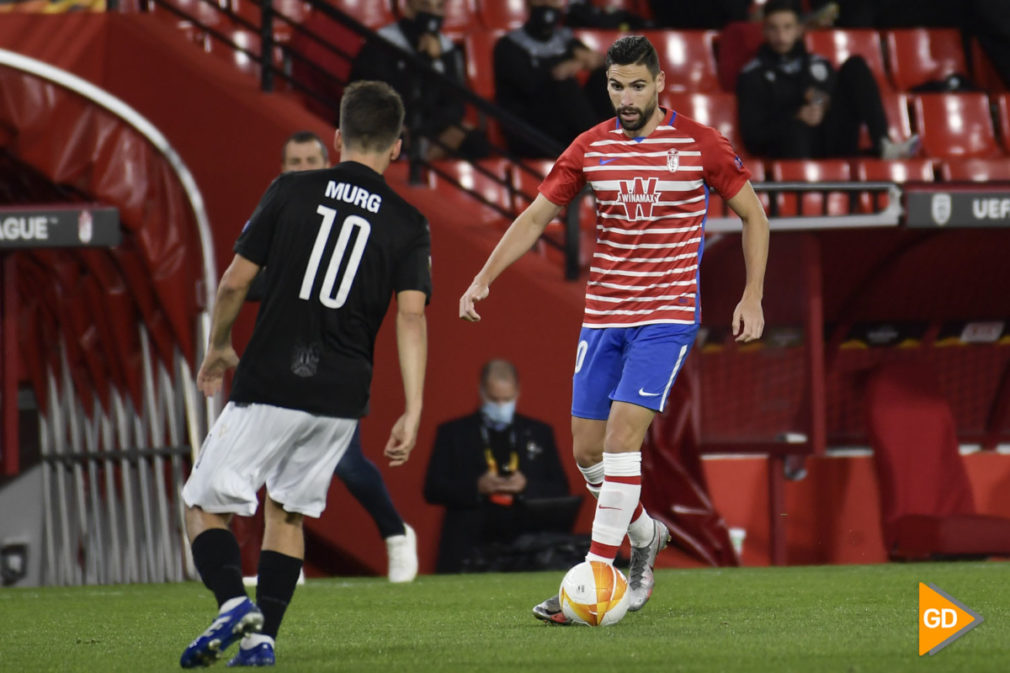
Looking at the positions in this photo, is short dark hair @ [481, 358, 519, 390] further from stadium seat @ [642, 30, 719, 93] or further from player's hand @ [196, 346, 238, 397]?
player's hand @ [196, 346, 238, 397]

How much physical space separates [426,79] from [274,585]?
5.45 metres

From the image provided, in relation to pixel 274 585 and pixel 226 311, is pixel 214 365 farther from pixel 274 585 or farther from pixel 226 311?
pixel 274 585

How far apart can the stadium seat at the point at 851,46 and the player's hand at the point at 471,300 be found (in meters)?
7.27

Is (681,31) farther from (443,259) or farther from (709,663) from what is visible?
(709,663)

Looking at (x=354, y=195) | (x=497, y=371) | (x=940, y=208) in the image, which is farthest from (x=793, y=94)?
(x=354, y=195)

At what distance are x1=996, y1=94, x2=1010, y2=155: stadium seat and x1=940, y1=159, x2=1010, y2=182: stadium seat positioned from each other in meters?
0.84

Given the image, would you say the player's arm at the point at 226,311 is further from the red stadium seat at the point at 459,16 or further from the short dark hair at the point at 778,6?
the red stadium seat at the point at 459,16

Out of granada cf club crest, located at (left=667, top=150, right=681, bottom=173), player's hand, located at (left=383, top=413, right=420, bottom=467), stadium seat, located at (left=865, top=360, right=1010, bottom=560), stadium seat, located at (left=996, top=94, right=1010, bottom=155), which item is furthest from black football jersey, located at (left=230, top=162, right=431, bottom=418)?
stadium seat, located at (left=996, top=94, right=1010, bottom=155)

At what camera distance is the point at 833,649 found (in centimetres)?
445

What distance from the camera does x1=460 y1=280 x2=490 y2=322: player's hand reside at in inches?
208

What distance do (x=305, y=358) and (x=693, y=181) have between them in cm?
182

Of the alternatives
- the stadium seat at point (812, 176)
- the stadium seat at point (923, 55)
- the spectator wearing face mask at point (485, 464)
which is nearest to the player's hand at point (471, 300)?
the spectator wearing face mask at point (485, 464)

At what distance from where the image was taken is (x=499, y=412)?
8703 mm

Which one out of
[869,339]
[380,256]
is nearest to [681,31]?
[869,339]
